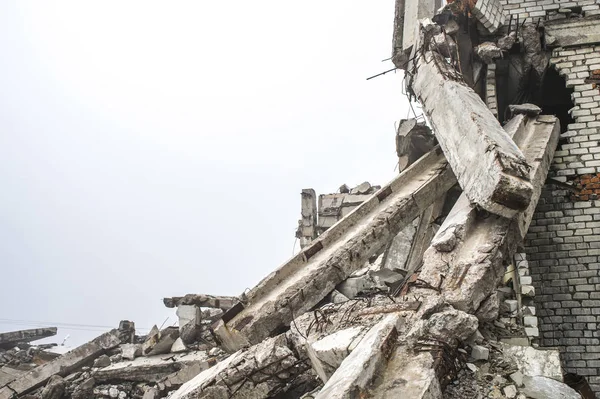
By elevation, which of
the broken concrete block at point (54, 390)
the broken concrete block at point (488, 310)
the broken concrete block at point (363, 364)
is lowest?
the broken concrete block at point (54, 390)

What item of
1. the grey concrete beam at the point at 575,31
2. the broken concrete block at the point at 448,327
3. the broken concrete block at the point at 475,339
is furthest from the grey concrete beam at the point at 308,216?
the broken concrete block at the point at 448,327

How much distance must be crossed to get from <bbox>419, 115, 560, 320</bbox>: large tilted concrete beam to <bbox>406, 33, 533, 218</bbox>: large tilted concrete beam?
25 centimetres

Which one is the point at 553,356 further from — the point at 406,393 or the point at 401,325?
the point at 406,393

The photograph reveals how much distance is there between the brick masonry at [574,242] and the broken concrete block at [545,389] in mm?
3225

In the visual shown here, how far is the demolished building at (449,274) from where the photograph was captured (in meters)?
3.68

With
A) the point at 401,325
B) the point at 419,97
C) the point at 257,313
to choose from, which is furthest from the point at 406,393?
the point at 419,97

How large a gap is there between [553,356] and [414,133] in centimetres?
481

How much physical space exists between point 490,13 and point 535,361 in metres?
5.96

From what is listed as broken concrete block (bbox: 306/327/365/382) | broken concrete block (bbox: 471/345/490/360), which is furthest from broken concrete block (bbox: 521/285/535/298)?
broken concrete block (bbox: 306/327/365/382)

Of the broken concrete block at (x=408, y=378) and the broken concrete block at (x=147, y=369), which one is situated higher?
the broken concrete block at (x=408, y=378)

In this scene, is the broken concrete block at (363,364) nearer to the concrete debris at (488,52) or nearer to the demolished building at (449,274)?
the demolished building at (449,274)

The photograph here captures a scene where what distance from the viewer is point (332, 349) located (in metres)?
3.76

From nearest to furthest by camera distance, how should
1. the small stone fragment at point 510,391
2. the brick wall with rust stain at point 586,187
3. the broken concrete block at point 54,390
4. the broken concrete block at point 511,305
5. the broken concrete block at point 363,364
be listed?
the broken concrete block at point 363,364 < the small stone fragment at point 510,391 < the broken concrete block at point 511,305 < the brick wall with rust stain at point 586,187 < the broken concrete block at point 54,390

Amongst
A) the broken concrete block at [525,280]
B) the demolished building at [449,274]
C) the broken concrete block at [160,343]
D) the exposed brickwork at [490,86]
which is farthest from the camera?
the broken concrete block at [160,343]
